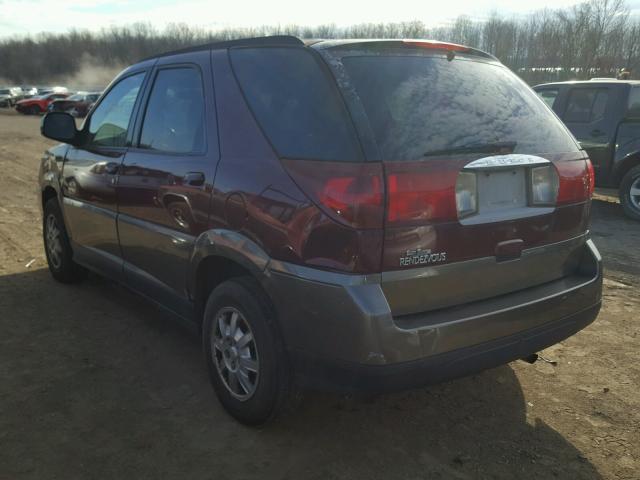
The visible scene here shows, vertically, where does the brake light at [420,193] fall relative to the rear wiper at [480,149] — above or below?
below

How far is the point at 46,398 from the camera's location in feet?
10.4

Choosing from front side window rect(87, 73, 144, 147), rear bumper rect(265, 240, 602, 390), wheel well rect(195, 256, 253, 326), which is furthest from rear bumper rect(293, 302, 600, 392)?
front side window rect(87, 73, 144, 147)

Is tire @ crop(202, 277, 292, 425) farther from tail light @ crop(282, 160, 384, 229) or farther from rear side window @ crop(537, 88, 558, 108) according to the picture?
rear side window @ crop(537, 88, 558, 108)

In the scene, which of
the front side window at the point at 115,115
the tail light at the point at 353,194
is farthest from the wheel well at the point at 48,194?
the tail light at the point at 353,194

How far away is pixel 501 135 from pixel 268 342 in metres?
1.37

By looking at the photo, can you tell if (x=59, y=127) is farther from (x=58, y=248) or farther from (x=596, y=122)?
(x=596, y=122)

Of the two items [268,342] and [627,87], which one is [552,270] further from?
[627,87]

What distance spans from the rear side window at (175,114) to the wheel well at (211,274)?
23.2 inches

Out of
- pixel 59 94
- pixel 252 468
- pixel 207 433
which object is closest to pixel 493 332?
pixel 252 468

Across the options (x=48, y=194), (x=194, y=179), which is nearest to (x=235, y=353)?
(x=194, y=179)

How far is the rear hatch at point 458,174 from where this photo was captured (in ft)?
7.34

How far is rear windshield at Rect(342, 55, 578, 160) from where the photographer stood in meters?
2.31

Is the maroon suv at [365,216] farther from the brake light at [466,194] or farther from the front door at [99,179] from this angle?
the front door at [99,179]

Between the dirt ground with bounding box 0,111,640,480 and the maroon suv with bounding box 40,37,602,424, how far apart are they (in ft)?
0.96
